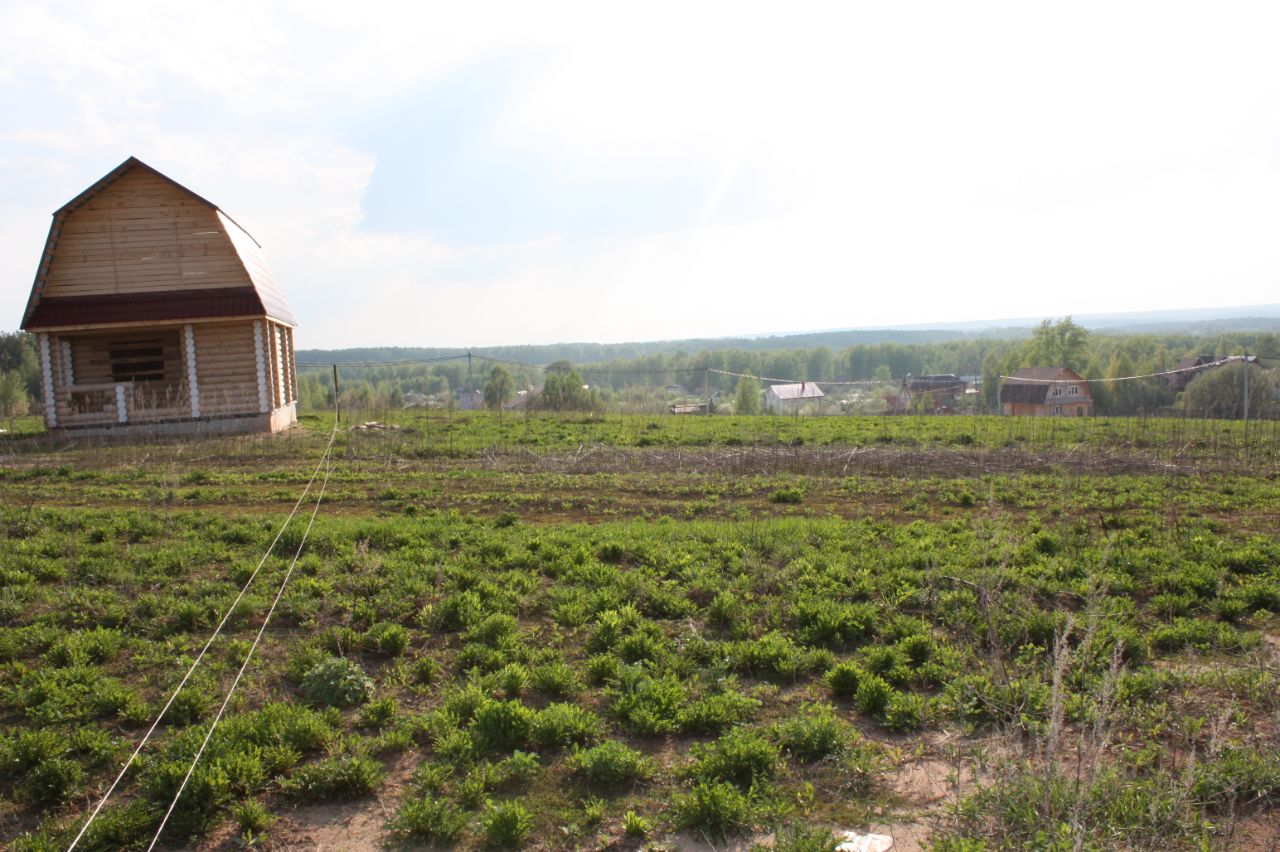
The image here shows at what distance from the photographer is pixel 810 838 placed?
149 inches

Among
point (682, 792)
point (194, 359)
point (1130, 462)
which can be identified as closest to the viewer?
point (682, 792)

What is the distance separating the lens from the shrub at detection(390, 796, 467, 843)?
4023 mm

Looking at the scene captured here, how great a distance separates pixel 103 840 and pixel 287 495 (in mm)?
7885

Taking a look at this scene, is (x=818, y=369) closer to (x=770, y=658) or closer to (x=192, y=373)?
(x=192, y=373)

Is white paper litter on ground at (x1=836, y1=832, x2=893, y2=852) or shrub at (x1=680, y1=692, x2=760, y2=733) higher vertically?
shrub at (x1=680, y1=692, x2=760, y2=733)

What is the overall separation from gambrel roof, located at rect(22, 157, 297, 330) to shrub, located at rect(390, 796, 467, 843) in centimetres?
1712

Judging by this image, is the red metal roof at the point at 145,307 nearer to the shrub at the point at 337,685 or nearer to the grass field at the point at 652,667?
the grass field at the point at 652,667

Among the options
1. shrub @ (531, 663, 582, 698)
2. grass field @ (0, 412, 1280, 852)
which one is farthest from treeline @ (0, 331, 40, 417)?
shrub @ (531, 663, 582, 698)

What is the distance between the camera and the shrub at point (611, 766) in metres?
4.51

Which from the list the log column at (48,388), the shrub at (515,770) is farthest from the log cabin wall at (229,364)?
the shrub at (515,770)

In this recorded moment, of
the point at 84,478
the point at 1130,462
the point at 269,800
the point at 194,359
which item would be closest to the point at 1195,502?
the point at 1130,462

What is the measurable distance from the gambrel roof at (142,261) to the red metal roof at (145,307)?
0.02m

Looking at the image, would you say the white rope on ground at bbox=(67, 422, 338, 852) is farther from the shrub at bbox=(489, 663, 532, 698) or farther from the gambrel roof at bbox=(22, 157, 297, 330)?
the gambrel roof at bbox=(22, 157, 297, 330)

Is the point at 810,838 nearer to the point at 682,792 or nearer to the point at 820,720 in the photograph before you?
the point at 682,792
